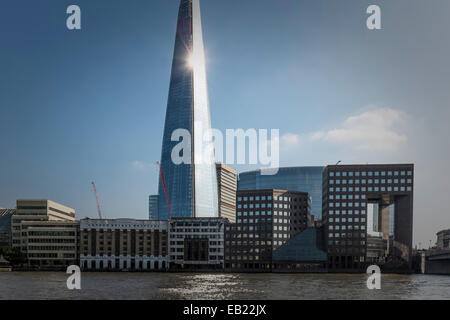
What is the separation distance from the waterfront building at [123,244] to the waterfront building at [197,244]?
11.2 feet

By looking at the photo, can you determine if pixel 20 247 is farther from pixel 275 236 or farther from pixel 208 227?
pixel 275 236

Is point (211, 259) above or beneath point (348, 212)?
beneath

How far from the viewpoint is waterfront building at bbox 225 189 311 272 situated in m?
166

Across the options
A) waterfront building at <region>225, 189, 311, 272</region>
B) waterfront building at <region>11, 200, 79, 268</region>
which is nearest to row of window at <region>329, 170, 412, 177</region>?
waterfront building at <region>225, 189, 311, 272</region>

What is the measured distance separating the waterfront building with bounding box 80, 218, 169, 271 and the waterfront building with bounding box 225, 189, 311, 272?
25.8 metres

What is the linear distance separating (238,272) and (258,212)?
24035 mm

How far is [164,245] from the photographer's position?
172 meters

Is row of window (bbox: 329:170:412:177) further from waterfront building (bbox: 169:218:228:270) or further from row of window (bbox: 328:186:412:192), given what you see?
waterfront building (bbox: 169:218:228:270)

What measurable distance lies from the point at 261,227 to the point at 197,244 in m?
24.9

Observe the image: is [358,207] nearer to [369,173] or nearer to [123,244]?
[369,173]

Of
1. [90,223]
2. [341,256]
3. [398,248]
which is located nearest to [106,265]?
[90,223]

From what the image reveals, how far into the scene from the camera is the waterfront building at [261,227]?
16575cm

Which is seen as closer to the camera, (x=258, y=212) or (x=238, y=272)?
(x=238, y=272)

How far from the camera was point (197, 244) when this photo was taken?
6752 inches
